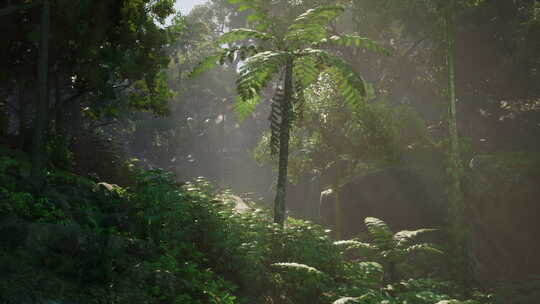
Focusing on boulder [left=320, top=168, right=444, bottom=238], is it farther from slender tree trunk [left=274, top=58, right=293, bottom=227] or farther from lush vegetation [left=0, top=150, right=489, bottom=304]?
lush vegetation [left=0, top=150, right=489, bottom=304]

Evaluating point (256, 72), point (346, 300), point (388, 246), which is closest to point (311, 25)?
point (256, 72)

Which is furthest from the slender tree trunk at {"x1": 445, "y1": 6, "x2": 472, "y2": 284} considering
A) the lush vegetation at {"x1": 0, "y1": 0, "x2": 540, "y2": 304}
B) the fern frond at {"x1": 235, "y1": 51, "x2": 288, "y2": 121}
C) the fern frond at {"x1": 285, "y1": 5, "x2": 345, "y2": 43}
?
the fern frond at {"x1": 235, "y1": 51, "x2": 288, "y2": 121}

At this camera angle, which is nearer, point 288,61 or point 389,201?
point 288,61

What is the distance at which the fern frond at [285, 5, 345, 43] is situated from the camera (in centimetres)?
1008

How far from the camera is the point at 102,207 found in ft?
28.9

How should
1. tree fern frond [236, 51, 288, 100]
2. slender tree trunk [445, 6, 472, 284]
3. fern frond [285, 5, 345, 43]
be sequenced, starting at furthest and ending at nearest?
slender tree trunk [445, 6, 472, 284], fern frond [285, 5, 345, 43], tree fern frond [236, 51, 288, 100]

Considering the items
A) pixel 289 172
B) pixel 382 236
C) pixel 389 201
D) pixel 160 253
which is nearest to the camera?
pixel 160 253

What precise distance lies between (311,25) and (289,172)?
948 centimetres

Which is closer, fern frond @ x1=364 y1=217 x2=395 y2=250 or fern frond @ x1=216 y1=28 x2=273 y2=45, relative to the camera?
fern frond @ x1=364 y1=217 x2=395 y2=250

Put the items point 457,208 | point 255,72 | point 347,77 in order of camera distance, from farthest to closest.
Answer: point 457,208, point 347,77, point 255,72

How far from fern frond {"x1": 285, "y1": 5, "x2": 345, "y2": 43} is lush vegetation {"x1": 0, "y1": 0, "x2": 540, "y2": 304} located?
0.05 m

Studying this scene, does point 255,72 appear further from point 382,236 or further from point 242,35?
point 382,236

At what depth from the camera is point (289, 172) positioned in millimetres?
18906

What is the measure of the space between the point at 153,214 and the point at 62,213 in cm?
167
